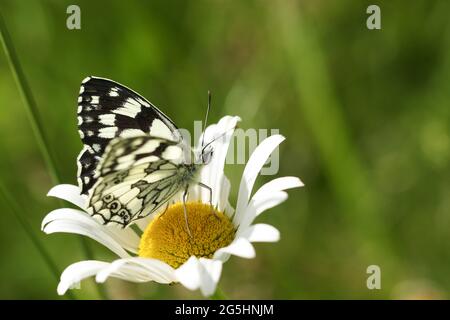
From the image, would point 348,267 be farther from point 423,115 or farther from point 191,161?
point 191,161

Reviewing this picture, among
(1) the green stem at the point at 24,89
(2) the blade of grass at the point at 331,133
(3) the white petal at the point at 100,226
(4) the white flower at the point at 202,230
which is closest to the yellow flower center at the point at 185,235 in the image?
(4) the white flower at the point at 202,230

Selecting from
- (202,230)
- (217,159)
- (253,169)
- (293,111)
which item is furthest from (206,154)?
(293,111)

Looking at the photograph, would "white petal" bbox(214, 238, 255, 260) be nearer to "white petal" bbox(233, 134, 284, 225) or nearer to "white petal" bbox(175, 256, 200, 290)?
"white petal" bbox(175, 256, 200, 290)

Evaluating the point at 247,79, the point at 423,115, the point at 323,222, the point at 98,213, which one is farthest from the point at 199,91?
the point at 98,213

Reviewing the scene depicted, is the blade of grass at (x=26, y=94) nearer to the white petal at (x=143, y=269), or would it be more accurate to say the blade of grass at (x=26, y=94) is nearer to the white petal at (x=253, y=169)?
the white petal at (x=143, y=269)

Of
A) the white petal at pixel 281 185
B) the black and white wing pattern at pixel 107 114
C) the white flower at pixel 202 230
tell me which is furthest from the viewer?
the black and white wing pattern at pixel 107 114

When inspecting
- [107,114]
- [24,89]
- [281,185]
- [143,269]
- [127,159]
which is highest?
[24,89]

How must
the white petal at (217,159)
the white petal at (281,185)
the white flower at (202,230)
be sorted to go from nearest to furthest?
the white flower at (202,230)
the white petal at (281,185)
the white petal at (217,159)

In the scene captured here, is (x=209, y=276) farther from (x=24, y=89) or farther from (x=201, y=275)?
(x=24, y=89)

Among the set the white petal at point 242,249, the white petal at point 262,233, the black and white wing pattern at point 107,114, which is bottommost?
the white petal at point 242,249
